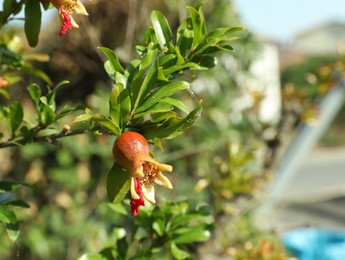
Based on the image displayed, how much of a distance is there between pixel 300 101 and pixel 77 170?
1.42 m

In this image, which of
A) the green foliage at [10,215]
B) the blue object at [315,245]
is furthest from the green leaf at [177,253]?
the blue object at [315,245]

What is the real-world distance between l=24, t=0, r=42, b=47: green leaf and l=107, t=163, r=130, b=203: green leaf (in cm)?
29

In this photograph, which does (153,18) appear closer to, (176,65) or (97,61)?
(176,65)

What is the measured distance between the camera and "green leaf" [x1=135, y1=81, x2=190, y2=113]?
86 centimetres

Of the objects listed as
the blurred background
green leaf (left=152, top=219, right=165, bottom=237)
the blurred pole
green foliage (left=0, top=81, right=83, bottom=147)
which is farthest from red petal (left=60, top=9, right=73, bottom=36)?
the blurred pole

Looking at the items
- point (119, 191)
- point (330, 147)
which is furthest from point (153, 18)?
point (330, 147)

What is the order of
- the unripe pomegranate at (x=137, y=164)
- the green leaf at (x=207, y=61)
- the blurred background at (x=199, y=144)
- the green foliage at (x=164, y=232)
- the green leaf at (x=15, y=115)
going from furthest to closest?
the blurred background at (x=199, y=144) → the green foliage at (x=164, y=232) → the green leaf at (x=15, y=115) → the green leaf at (x=207, y=61) → the unripe pomegranate at (x=137, y=164)

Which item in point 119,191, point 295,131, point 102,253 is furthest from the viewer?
point 295,131

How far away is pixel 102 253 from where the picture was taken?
116cm

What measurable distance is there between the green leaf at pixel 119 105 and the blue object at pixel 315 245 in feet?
5.59

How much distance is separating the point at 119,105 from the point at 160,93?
3.0 inches

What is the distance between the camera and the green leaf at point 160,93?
2.83ft

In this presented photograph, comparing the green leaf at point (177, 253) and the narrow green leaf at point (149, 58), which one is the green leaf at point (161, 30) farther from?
the green leaf at point (177, 253)

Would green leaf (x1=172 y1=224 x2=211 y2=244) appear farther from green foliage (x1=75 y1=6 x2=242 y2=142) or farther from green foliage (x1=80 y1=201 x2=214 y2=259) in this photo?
green foliage (x1=75 y1=6 x2=242 y2=142)
